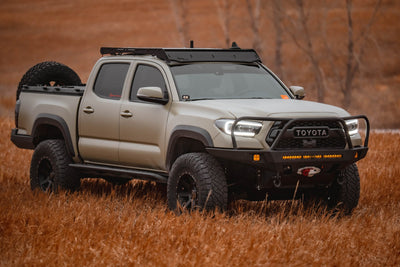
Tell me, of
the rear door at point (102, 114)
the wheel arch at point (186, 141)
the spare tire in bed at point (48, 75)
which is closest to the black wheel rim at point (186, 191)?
the wheel arch at point (186, 141)

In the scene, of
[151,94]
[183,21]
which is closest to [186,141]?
[151,94]

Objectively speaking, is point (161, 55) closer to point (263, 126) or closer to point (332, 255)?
point (263, 126)

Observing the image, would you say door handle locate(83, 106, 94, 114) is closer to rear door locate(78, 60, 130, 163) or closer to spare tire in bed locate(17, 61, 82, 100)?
rear door locate(78, 60, 130, 163)

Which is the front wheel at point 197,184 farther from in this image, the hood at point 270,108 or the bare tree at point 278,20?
the bare tree at point 278,20

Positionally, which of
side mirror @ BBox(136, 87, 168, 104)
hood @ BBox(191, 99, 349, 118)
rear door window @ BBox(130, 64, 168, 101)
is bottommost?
hood @ BBox(191, 99, 349, 118)

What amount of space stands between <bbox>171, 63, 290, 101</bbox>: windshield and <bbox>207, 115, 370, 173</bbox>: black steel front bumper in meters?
1.07

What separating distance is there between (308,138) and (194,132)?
116 cm

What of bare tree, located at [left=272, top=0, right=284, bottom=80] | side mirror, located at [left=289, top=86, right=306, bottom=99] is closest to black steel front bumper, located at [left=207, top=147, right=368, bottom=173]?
side mirror, located at [left=289, top=86, right=306, bottom=99]

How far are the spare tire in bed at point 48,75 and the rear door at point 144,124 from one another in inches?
95.0

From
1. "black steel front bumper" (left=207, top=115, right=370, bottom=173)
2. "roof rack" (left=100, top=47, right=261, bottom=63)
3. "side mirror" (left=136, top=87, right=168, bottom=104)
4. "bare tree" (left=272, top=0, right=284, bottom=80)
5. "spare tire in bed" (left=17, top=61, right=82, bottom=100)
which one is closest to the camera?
"black steel front bumper" (left=207, top=115, right=370, bottom=173)

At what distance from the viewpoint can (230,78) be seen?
31.9 feet

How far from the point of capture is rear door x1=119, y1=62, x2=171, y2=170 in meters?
9.30

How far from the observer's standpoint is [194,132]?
8680mm

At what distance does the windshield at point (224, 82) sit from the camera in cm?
934
